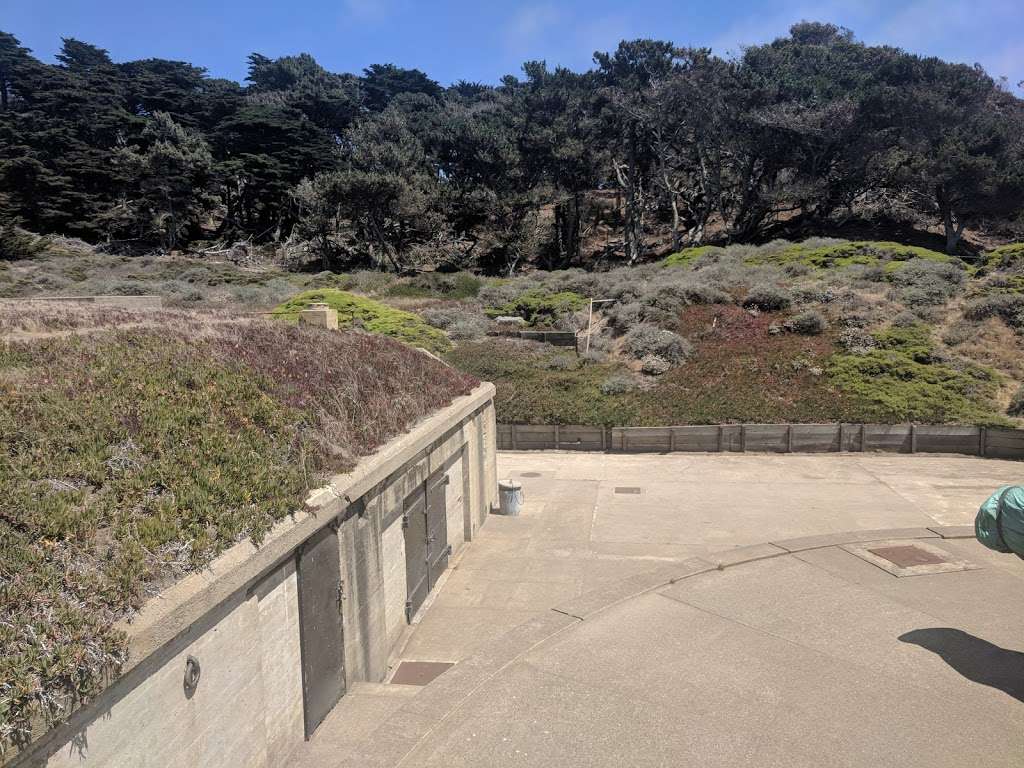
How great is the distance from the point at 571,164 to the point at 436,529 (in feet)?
159

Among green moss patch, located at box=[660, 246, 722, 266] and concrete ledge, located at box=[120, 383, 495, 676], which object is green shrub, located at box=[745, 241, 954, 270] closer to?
green moss patch, located at box=[660, 246, 722, 266]

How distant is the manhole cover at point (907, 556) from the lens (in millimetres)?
10125

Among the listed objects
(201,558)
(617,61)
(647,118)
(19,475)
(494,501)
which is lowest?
(494,501)

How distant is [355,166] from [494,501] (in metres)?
→ 50.2

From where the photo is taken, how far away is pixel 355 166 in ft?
192

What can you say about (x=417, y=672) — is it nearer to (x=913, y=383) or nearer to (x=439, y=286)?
(x=913, y=383)

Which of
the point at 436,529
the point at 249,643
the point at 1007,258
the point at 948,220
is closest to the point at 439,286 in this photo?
the point at 1007,258

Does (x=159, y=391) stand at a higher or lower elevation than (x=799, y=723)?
higher

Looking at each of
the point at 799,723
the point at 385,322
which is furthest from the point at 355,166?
the point at 799,723

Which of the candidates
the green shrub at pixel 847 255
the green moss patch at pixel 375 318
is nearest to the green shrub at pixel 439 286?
the green moss patch at pixel 375 318

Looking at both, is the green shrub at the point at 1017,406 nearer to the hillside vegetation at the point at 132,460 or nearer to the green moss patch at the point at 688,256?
the hillside vegetation at the point at 132,460

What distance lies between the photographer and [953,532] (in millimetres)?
11438

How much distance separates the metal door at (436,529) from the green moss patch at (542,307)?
22.4 meters

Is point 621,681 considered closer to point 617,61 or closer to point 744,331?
point 744,331
